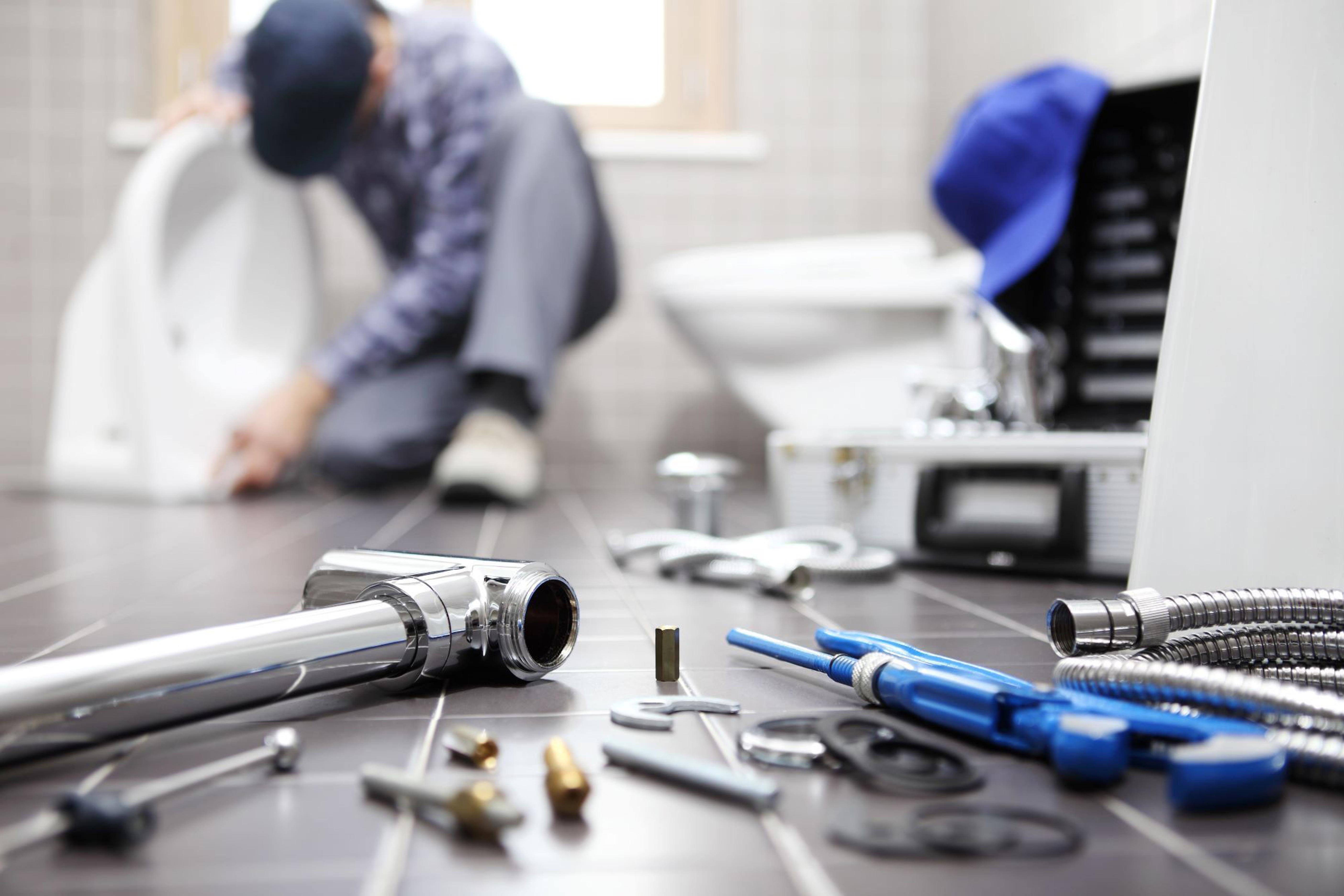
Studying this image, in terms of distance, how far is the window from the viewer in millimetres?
2748

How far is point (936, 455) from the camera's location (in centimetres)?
104

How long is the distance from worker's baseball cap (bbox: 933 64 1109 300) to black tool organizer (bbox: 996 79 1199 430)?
0.10 feet

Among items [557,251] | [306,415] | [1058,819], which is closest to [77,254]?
[306,415]

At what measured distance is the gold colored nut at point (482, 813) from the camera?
0.36 metres

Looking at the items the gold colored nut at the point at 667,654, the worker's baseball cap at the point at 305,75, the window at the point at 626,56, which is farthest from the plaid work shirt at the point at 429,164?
the gold colored nut at the point at 667,654

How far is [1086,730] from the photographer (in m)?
0.41

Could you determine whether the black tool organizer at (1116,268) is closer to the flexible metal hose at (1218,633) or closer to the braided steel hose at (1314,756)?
the flexible metal hose at (1218,633)

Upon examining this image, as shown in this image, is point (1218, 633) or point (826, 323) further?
point (826, 323)

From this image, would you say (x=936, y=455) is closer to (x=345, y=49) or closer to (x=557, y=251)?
(x=557, y=251)

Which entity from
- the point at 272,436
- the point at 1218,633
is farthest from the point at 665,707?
the point at 272,436

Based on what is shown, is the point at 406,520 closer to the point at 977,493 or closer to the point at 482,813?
the point at 977,493

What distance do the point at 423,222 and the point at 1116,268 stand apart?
53.1 inches

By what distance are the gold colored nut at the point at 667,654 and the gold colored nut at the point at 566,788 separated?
18 cm

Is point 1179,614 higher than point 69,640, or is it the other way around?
point 1179,614
